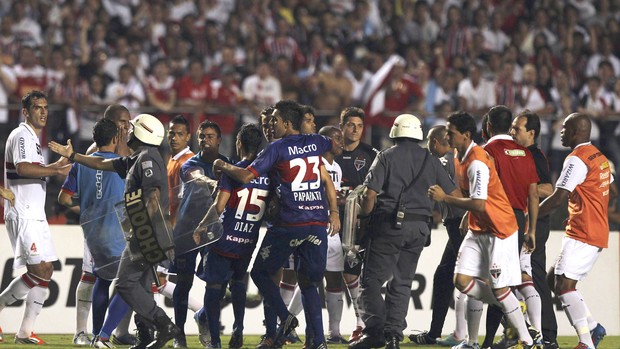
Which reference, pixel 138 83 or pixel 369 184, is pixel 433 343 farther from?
pixel 138 83

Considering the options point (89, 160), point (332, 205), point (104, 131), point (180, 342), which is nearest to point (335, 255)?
point (332, 205)

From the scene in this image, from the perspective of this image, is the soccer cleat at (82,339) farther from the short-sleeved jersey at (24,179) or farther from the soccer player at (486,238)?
the soccer player at (486,238)

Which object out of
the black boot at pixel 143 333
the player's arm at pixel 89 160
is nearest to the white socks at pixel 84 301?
the black boot at pixel 143 333

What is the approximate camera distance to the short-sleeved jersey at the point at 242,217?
11.8 metres

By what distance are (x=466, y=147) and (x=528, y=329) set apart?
2.08m

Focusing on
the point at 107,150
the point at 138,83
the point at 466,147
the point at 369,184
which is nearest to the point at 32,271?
the point at 107,150

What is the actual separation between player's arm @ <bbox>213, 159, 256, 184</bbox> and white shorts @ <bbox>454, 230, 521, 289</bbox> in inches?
82.0

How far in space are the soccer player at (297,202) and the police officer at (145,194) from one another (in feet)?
2.10

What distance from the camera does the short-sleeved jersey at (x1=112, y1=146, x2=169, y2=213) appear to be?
11000 millimetres

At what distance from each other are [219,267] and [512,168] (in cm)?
294

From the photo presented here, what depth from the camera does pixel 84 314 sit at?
1273cm

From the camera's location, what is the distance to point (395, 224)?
11.6 meters

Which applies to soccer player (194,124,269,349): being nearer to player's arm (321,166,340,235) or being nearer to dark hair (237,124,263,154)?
dark hair (237,124,263,154)

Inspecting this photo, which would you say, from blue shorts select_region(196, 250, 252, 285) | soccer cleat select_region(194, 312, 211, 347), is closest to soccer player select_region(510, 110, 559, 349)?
blue shorts select_region(196, 250, 252, 285)
